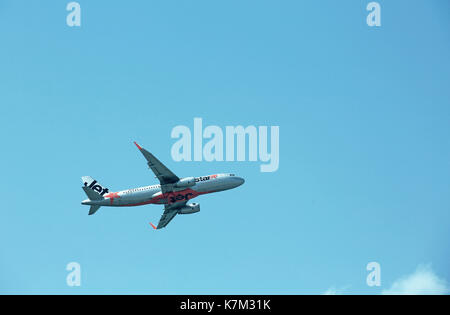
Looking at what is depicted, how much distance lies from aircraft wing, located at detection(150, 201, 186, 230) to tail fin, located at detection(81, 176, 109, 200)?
43.9ft

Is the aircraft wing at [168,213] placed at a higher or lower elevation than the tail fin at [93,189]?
lower

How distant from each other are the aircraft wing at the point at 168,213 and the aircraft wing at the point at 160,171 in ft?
28.0

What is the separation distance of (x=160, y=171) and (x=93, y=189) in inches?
642

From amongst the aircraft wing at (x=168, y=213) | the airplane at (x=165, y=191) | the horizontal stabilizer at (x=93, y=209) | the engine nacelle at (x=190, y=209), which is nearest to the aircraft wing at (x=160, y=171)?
the airplane at (x=165, y=191)

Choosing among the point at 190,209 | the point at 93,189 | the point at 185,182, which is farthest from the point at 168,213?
the point at 93,189

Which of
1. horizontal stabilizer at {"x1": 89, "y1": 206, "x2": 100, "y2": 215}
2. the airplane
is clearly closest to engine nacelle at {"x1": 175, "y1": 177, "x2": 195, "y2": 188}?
the airplane

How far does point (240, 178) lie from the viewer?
139 meters

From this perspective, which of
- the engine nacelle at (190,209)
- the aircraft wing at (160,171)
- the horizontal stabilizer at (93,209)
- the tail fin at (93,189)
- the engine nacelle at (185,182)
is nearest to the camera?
the aircraft wing at (160,171)

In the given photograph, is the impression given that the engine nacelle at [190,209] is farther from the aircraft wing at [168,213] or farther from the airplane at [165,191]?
the airplane at [165,191]

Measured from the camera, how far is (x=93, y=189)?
140750 millimetres

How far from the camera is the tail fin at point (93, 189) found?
453 ft

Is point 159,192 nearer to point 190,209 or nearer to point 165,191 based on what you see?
point 165,191
